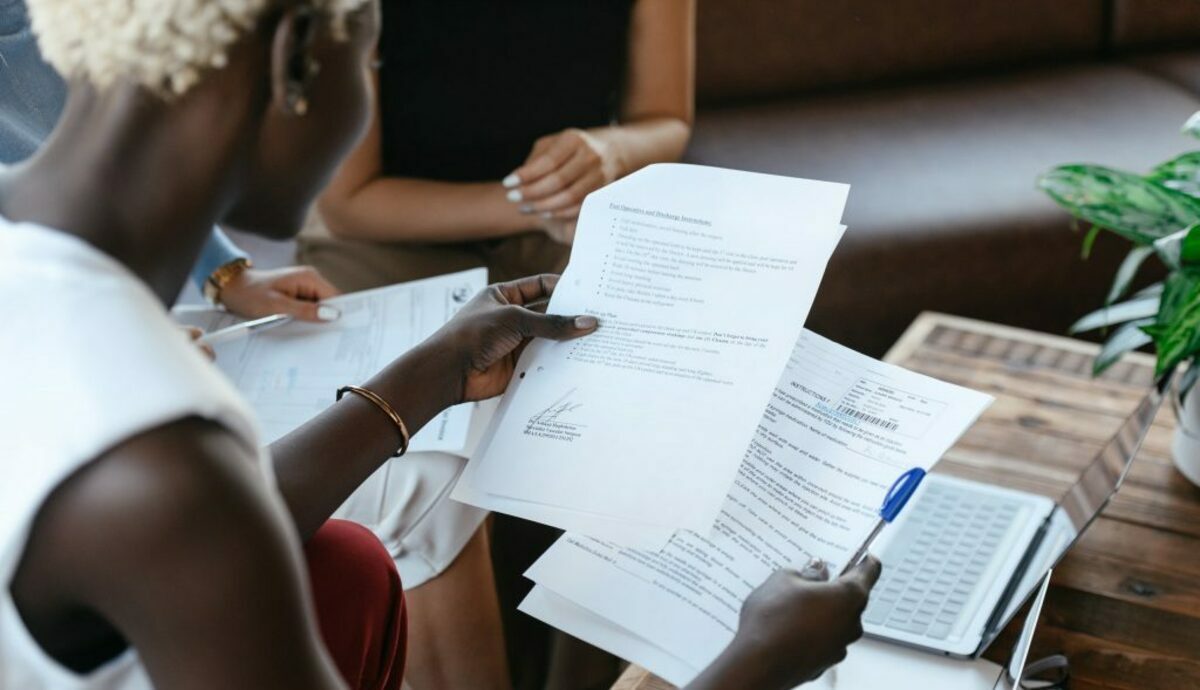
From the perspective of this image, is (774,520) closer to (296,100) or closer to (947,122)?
(296,100)

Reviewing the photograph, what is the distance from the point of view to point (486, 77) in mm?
1710

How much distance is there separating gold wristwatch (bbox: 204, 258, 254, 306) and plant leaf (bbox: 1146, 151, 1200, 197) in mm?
923

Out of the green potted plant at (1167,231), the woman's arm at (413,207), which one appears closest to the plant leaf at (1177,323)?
the green potted plant at (1167,231)

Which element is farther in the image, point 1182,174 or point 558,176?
point 558,176

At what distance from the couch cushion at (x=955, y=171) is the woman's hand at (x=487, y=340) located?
0.96m

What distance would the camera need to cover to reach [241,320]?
1369mm

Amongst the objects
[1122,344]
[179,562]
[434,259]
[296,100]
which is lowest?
[434,259]

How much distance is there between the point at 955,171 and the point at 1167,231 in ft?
2.62

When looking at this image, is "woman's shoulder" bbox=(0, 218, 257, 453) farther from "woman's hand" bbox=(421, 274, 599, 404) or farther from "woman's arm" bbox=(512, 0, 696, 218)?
"woman's arm" bbox=(512, 0, 696, 218)

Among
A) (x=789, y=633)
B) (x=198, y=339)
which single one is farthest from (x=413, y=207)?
(x=789, y=633)

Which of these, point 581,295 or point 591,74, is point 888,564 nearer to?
point 581,295

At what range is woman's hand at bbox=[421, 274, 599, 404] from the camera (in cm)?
99

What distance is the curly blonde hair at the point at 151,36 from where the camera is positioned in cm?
61

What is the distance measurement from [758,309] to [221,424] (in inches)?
17.3
